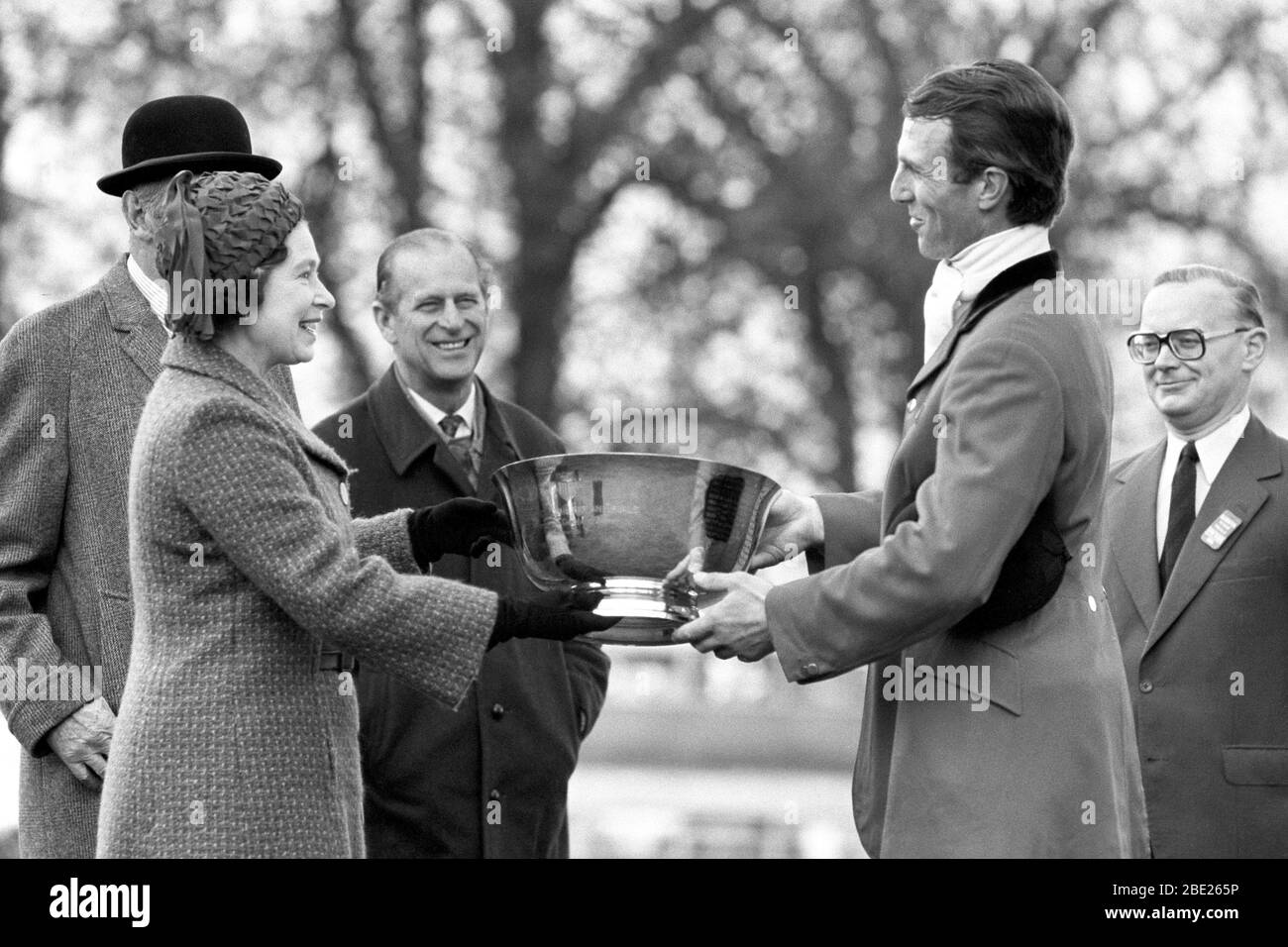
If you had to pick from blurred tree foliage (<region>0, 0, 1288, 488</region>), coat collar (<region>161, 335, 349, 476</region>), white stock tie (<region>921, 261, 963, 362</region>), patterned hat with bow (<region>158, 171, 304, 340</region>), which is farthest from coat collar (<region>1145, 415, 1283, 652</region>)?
blurred tree foliage (<region>0, 0, 1288, 488</region>)

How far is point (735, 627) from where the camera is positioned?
14.3 ft

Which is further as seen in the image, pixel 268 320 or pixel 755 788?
pixel 755 788

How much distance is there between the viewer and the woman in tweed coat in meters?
3.85

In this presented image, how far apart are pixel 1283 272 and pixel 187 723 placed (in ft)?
42.3

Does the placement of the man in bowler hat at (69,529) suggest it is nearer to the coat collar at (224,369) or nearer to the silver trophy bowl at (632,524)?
the coat collar at (224,369)


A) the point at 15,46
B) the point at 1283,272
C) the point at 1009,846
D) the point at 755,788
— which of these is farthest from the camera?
the point at 755,788

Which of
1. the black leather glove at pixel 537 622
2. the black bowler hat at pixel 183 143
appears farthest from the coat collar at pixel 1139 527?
the black bowler hat at pixel 183 143

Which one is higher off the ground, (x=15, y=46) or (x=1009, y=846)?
(x=15, y=46)

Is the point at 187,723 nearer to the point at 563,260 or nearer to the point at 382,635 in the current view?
the point at 382,635

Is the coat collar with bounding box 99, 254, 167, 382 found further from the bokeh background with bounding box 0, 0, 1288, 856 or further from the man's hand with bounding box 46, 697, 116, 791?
the bokeh background with bounding box 0, 0, 1288, 856

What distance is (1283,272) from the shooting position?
15.2 meters

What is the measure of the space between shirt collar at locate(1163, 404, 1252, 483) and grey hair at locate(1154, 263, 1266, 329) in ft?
0.89
